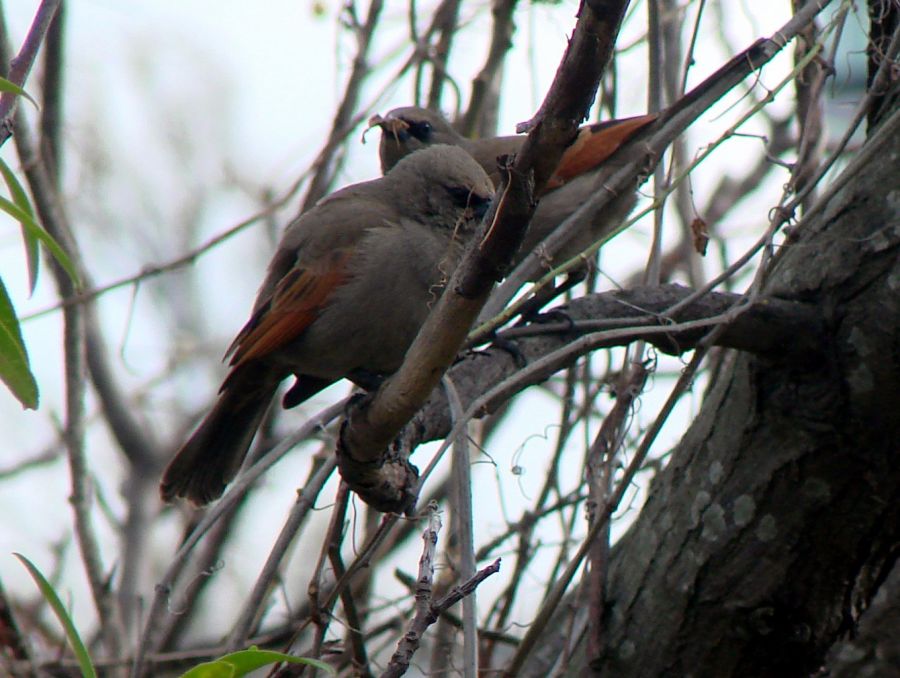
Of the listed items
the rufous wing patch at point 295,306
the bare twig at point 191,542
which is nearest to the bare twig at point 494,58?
the rufous wing patch at point 295,306

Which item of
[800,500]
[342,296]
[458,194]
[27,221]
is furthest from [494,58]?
[27,221]

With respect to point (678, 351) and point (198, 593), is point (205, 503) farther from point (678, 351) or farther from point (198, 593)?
point (678, 351)

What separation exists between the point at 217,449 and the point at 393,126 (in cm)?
190

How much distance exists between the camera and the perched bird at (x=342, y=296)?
3914mm

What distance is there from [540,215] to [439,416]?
1930 millimetres

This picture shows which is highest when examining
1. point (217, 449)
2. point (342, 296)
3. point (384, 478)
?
point (342, 296)

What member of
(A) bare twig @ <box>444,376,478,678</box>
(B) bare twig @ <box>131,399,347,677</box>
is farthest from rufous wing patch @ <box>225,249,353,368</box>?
(A) bare twig @ <box>444,376,478,678</box>

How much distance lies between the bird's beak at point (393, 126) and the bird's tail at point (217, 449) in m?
1.55

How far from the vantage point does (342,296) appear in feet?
13.1

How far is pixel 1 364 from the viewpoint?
1.94m

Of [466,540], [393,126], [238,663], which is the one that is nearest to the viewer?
[238,663]

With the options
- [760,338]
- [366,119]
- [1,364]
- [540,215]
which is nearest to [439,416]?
[760,338]

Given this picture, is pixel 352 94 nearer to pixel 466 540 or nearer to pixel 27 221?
pixel 466 540

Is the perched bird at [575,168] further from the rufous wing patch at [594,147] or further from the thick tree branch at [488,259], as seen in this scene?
the thick tree branch at [488,259]
